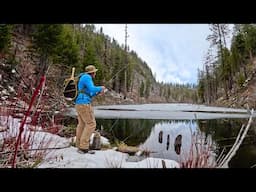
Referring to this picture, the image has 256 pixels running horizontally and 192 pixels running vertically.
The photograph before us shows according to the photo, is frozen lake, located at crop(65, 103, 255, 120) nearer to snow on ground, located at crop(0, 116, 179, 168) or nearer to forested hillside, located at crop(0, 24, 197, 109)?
forested hillside, located at crop(0, 24, 197, 109)

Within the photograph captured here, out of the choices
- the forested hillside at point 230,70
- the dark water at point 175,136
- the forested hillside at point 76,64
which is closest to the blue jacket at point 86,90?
the forested hillside at point 76,64

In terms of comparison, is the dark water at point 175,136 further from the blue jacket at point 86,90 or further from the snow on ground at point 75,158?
the blue jacket at point 86,90

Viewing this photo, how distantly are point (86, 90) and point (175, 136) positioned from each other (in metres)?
1.38

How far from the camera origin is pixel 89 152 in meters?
2.56

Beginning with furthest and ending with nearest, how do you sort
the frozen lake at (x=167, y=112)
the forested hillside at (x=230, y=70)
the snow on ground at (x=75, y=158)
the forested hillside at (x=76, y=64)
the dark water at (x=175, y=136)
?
the forested hillside at (x=230, y=70)
the frozen lake at (x=167, y=112)
the dark water at (x=175, y=136)
the forested hillside at (x=76, y=64)
the snow on ground at (x=75, y=158)

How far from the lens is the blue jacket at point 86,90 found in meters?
2.46

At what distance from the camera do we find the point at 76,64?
3.54 metres

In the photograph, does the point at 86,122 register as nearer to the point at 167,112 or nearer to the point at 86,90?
the point at 86,90

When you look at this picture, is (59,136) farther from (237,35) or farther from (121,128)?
(237,35)

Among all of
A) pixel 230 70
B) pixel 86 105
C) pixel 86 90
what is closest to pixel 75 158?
pixel 86 105

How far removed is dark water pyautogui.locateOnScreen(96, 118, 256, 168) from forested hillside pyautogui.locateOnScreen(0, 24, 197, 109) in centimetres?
34

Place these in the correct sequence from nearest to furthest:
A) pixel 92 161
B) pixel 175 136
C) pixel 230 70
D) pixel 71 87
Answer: pixel 92 161
pixel 71 87
pixel 175 136
pixel 230 70

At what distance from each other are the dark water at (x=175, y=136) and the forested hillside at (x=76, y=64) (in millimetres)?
345
